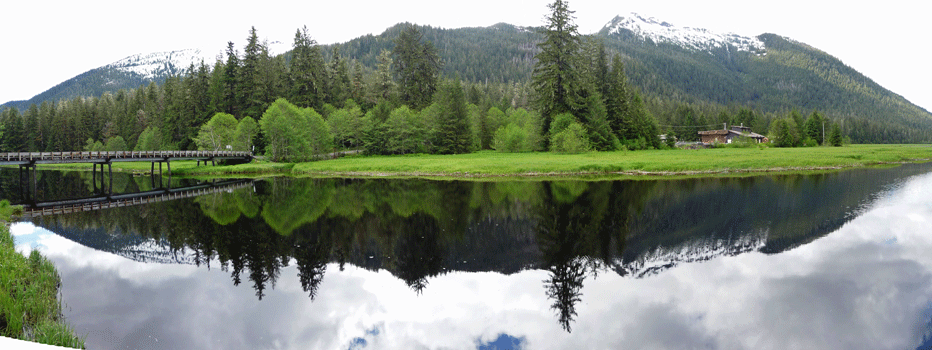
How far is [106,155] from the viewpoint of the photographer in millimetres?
48125

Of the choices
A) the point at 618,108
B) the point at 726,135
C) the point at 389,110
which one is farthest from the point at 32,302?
the point at 726,135

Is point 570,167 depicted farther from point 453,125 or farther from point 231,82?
point 231,82

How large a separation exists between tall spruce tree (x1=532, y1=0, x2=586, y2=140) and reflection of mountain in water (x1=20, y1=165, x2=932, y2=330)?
34.4m

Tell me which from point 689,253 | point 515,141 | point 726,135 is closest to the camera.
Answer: point 689,253

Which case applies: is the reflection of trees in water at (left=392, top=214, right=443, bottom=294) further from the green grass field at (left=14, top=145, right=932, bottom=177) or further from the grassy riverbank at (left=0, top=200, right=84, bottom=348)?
the green grass field at (left=14, top=145, right=932, bottom=177)

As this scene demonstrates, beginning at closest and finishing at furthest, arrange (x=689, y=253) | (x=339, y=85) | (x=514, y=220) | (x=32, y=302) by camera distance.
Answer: (x=32, y=302) < (x=689, y=253) < (x=514, y=220) < (x=339, y=85)

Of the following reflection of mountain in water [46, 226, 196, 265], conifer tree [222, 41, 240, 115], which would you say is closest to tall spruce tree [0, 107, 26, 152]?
conifer tree [222, 41, 240, 115]

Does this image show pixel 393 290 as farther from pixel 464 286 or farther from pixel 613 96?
pixel 613 96

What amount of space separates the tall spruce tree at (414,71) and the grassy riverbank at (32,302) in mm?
71233

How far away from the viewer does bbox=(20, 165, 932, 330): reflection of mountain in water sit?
47.9 ft

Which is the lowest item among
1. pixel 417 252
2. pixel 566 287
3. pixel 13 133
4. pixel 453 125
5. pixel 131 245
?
pixel 131 245

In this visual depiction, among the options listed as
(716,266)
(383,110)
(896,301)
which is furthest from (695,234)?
(383,110)

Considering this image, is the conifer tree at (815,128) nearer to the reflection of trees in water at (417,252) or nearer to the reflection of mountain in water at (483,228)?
the reflection of mountain in water at (483,228)

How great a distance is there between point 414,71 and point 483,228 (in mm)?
69304
